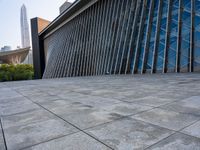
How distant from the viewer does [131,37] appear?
1719cm

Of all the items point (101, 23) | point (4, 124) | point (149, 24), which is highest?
point (101, 23)

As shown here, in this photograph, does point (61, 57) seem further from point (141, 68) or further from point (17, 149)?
point (17, 149)

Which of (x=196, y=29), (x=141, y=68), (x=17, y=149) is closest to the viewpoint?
(x=17, y=149)

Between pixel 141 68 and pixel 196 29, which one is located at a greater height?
pixel 196 29

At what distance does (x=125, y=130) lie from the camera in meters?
2.23

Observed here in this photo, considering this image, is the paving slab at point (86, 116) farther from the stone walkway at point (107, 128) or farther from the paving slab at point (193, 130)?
the paving slab at point (193, 130)

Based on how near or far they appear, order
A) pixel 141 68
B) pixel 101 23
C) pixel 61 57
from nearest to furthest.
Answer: pixel 141 68
pixel 101 23
pixel 61 57

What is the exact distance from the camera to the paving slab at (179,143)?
175cm

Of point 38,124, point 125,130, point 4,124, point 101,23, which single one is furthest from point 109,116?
point 101,23

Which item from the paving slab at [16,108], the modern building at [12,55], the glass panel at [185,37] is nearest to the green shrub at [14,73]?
the modern building at [12,55]

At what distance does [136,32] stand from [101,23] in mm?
6435

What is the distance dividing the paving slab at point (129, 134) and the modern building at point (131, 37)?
12.1m

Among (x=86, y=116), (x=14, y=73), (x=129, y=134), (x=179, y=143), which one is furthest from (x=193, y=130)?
(x=14, y=73)

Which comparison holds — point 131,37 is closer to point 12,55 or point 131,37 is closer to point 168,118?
point 168,118
